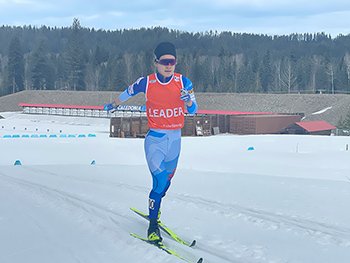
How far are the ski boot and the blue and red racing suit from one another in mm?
95

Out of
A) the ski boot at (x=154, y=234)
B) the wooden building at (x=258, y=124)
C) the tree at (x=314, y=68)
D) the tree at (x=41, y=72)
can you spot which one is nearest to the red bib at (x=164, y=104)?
the ski boot at (x=154, y=234)

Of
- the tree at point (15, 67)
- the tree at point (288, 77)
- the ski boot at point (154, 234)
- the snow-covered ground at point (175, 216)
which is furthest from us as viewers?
the tree at point (15, 67)

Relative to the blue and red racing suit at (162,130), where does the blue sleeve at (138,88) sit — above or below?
above

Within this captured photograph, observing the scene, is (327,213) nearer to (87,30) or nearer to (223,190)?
(223,190)

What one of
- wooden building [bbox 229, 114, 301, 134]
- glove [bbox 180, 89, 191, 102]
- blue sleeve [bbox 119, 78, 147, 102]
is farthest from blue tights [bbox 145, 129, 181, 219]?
wooden building [bbox 229, 114, 301, 134]

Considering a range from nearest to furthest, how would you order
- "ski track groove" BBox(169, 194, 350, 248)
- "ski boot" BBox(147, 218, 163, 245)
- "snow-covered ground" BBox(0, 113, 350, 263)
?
"snow-covered ground" BBox(0, 113, 350, 263) → "ski boot" BBox(147, 218, 163, 245) → "ski track groove" BBox(169, 194, 350, 248)

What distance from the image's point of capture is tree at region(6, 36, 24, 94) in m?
107

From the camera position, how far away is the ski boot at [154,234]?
4280 mm

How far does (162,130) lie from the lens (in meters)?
4.66

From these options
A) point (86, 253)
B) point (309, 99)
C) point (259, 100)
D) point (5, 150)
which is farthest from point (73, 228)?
point (259, 100)

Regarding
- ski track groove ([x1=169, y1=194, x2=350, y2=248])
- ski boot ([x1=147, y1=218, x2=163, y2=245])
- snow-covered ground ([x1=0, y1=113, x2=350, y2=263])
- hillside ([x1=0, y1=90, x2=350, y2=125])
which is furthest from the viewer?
hillside ([x1=0, y1=90, x2=350, y2=125])

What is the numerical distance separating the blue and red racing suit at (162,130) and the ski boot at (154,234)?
0.09 m

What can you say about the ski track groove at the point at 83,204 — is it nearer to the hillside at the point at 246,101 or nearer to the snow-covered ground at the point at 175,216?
the snow-covered ground at the point at 175,216

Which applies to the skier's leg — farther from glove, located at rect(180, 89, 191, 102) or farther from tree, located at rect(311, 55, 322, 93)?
tree, located at rect(311, 55, 322, 93)
